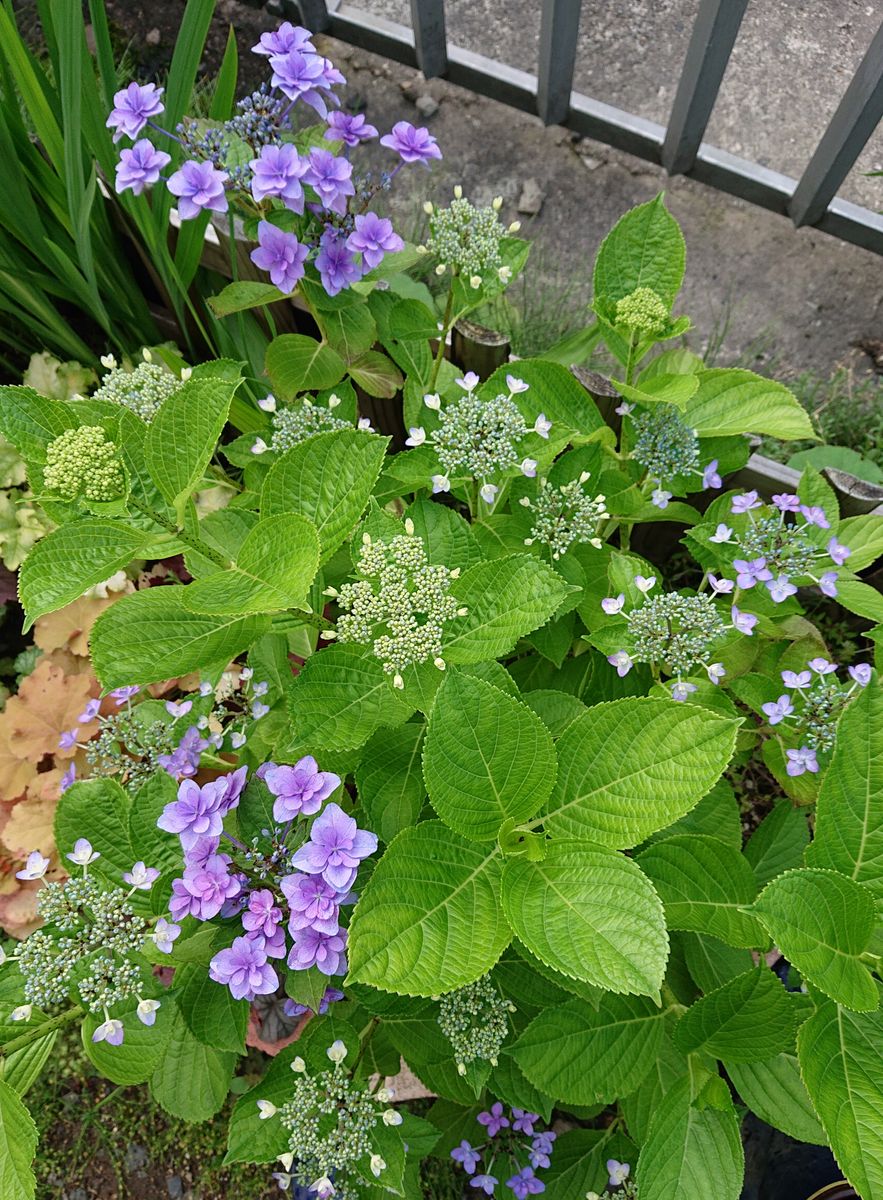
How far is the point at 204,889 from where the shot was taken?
110cm

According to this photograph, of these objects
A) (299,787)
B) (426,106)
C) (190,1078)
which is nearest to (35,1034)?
(190,1078)

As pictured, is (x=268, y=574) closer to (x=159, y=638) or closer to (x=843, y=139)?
(x=159, y=638)

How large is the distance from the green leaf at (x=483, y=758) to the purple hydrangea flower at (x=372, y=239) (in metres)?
0.84

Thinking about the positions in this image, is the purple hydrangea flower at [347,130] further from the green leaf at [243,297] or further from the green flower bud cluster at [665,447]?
the green flower bud cluster at [665,447]

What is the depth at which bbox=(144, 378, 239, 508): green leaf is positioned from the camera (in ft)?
3.42

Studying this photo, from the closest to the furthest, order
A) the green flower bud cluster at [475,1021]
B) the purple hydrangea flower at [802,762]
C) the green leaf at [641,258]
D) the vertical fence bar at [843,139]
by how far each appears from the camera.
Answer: the green flower bud cluster at [475,1021] → the purple hydrangea flower at [802,762] → the green leaf at [641,258] → the vertical fence bar at [843,139]

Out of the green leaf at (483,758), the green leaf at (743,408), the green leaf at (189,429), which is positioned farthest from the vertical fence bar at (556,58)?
Answer: the green leaf at (483,758)

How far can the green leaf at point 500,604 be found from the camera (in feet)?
3.73

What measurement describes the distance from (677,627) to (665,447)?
349 millimetres

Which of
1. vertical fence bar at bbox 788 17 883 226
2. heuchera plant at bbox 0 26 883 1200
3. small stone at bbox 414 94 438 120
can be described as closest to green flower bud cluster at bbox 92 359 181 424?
heuchera plant at bbox 0 26 883 1200

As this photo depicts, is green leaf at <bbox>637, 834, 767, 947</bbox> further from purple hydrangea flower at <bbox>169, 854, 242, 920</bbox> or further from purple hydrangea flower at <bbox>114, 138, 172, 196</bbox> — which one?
purple hydrangea flower at <bbox>114, 138, 172, 196</bbox>

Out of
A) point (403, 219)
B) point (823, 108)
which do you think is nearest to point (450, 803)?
point (403, 219)

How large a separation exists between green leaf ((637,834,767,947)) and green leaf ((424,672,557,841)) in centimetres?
32

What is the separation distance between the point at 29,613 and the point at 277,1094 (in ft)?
2.63
